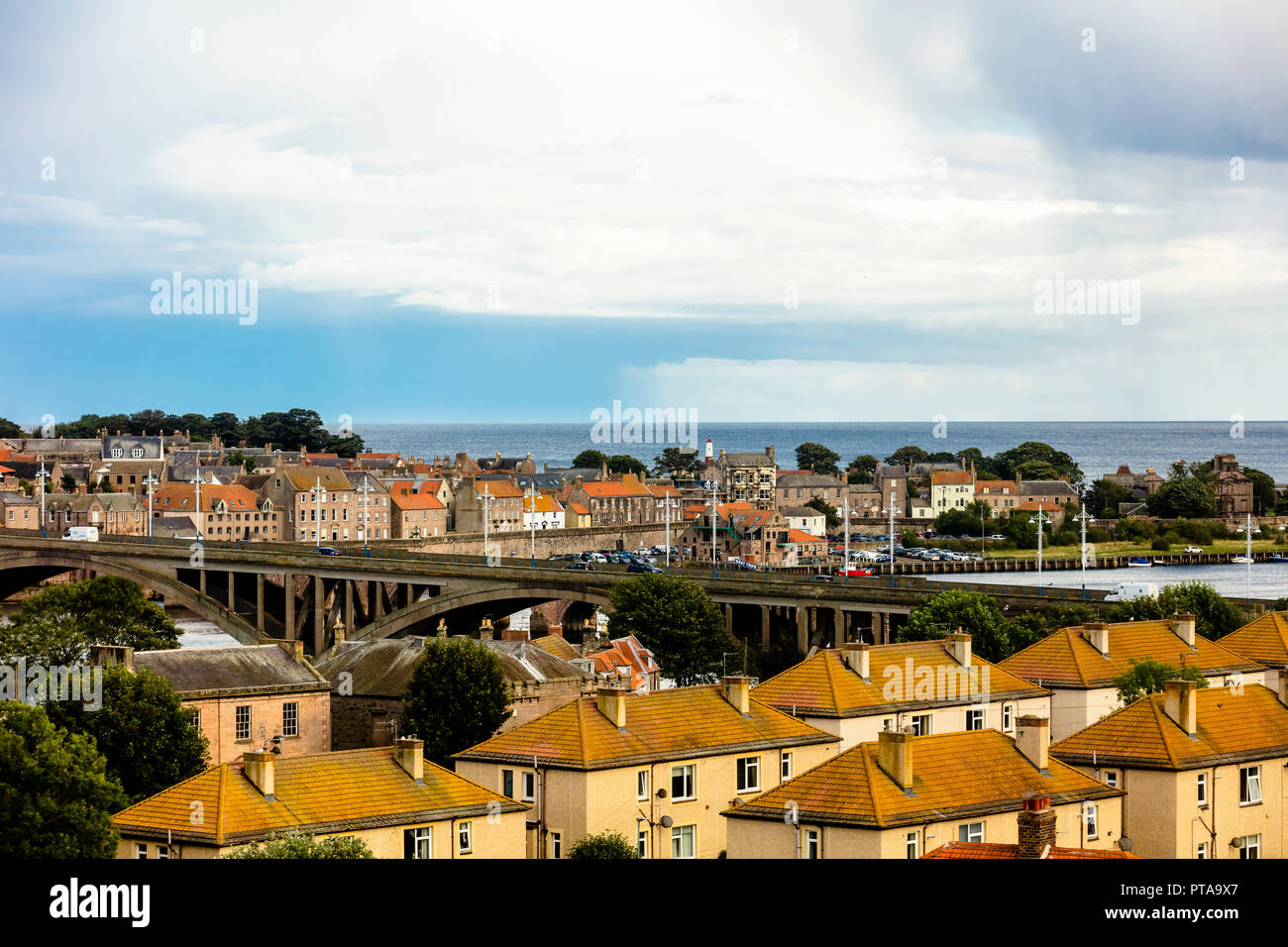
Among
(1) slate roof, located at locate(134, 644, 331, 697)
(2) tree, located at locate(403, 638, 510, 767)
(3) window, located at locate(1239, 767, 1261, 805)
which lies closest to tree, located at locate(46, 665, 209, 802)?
(1) slate roof, located at locate(134, 644, 331, 697)

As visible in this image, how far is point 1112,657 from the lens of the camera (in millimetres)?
51719

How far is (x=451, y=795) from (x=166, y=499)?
14712 centimetres

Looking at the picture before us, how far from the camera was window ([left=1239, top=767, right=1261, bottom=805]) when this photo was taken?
38.3 meters

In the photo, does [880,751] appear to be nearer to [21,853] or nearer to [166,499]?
[21,853]

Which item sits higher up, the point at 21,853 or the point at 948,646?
the point at 948,646

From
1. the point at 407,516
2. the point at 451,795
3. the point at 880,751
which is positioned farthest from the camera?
the point at 407,516

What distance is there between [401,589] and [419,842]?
83056 mm

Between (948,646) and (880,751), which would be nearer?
(880,751)

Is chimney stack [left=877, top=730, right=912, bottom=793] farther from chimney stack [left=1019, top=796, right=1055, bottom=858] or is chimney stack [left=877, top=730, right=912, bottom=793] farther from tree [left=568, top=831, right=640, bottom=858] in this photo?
tree [left=568, top=831, right=640, bottom=858]

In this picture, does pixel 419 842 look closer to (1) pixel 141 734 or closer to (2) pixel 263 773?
(2) pixel 263 773

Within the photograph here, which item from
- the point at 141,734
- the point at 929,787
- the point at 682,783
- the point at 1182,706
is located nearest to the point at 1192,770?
the point at 1182,706

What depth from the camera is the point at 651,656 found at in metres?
77.5
